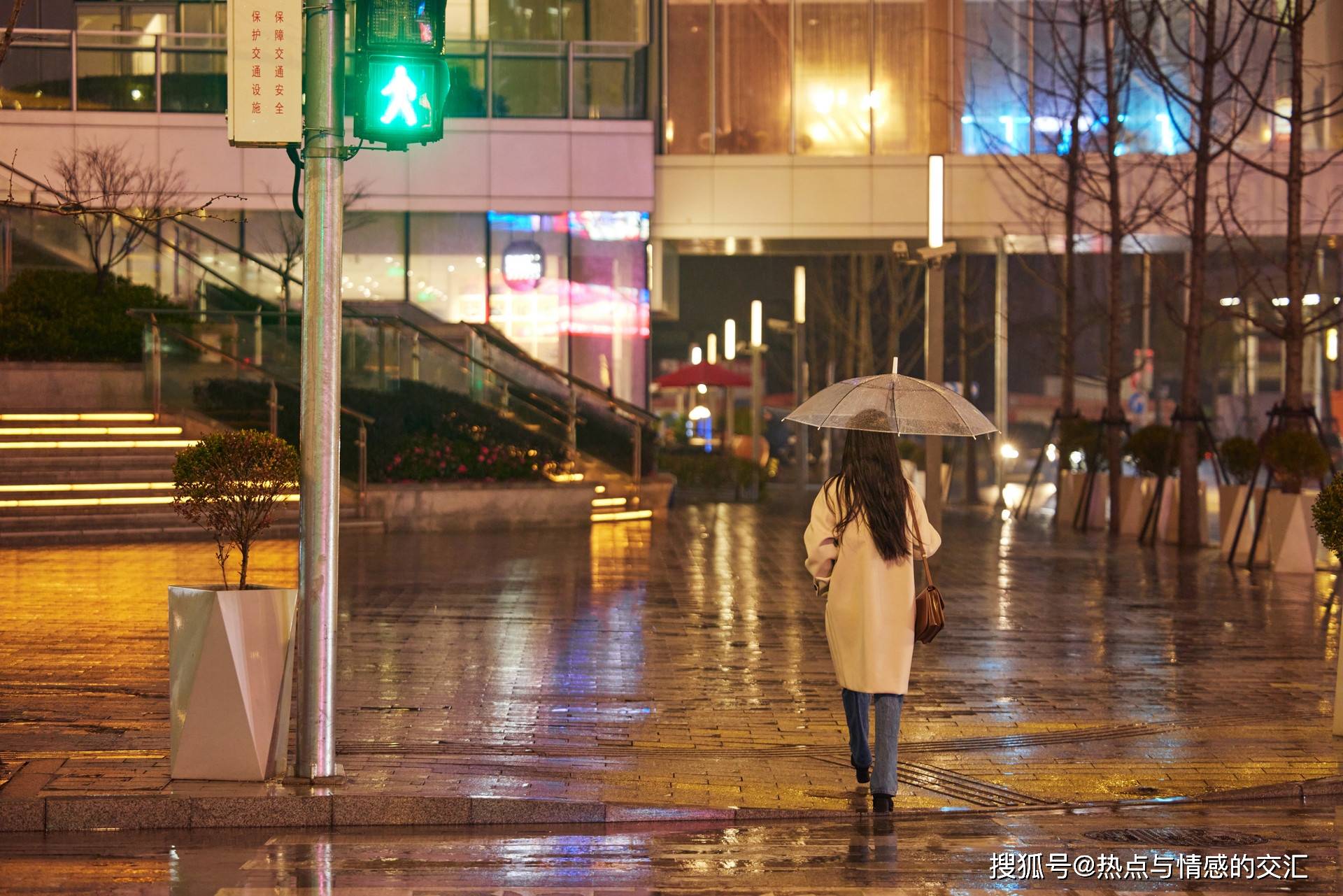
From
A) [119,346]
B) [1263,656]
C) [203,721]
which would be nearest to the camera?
[203,721]

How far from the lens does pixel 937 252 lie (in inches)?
627

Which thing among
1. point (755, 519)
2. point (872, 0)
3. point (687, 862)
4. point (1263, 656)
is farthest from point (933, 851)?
point (872, 0)

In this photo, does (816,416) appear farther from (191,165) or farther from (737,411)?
(737,411)

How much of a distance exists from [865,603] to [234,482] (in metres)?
3.02

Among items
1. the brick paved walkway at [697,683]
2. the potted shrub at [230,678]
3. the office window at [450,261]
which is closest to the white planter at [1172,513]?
the brick paved walkway at [697,683]

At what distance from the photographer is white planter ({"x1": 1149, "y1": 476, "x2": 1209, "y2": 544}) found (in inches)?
807

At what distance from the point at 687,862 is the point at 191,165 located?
25341mm

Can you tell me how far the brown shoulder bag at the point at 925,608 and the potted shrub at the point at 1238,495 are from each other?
39.1ft

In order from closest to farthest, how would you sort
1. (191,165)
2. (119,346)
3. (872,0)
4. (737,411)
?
(119,346) < (191,165) < (872,0) < (737,411)

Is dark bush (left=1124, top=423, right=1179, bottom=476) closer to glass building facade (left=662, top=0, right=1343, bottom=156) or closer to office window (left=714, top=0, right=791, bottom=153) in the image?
glass building facade (left=662, top=0, right=1343, bottom=156)

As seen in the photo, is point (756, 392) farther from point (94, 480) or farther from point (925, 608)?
point (925, 608)

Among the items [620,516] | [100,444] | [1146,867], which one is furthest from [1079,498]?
[1146,867]

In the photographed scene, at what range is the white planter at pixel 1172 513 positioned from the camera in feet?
67.3

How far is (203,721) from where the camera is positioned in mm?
6891
